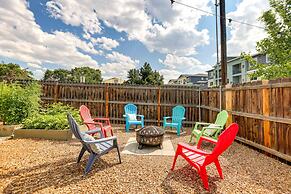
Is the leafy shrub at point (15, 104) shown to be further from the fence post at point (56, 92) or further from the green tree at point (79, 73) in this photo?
the green tree at point (79, 73)

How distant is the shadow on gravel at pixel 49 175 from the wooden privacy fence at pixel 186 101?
3.35m

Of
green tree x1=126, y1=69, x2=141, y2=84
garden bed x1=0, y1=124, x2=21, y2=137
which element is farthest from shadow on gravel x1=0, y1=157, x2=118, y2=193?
green tree x1=126, y1=69, x2=141, y2=84

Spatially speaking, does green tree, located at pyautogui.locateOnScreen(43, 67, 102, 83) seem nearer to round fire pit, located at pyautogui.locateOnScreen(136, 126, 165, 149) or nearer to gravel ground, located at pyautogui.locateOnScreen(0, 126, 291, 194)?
round fire pit, located at pyautogui.locateOnScreen(136, 126, 165, 149)

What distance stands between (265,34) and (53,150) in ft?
26.2

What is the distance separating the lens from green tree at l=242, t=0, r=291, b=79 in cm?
637

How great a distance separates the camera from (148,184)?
262 centimetres

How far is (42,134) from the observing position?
17.0 feet

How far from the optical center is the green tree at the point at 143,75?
2836cm

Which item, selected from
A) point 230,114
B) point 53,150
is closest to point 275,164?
point 230,114

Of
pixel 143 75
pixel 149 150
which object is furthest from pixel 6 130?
pixel 143 75

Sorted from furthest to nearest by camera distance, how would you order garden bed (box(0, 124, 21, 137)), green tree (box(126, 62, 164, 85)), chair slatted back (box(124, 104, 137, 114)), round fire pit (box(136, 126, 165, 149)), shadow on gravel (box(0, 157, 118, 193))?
green tree (box(126, 62, 164, 85)) → chair slatted back (box(124, 104, 137, 114)) → garden bed (box(0, 124, 21, 137)) → round fire pit (box(136, 126, 165, 149)) → shadow on gravel (box(0, 157, 118, 193))

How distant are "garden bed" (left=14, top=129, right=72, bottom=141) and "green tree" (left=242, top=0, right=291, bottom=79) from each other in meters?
6.75

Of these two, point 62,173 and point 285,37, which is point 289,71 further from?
point 62,173

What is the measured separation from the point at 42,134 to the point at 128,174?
11.2ft
